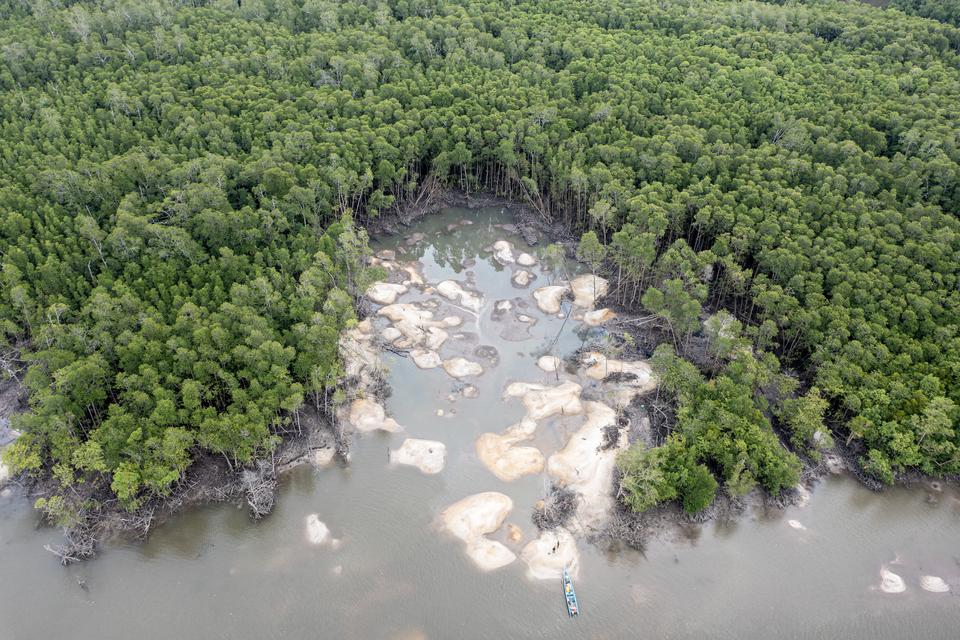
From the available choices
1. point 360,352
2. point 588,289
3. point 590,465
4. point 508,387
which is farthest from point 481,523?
point 588,289

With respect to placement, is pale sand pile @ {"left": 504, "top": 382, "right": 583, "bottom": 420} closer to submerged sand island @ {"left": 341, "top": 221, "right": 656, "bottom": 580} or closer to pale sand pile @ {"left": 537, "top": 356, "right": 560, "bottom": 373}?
submerged sand island @ {"left": 341, "top": 221, "right": 656, "bottom": 580}

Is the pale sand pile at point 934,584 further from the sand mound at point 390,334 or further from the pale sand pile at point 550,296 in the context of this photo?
the sand mound at point 390,334

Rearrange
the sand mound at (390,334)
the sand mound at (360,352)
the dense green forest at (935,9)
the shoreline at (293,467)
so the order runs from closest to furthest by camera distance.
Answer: the shoreline at (293,467), the sand mound at (360,352), the sand mound at (390,334), the dense green forest at (935,9)

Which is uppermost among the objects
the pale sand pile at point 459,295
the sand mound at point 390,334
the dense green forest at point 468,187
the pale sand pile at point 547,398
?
the dense green forest at point 468,187

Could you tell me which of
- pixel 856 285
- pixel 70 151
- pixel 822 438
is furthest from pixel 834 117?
pixel 70 151

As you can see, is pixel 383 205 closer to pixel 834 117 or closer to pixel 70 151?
pixel 70 151

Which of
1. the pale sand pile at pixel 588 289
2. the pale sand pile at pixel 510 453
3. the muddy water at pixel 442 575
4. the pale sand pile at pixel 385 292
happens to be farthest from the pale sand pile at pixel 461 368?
the pale sand pile at pixel 588 289

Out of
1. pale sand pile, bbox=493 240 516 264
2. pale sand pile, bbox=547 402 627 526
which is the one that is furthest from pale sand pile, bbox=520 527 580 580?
pale sand pile, bbox=493 240 516 264

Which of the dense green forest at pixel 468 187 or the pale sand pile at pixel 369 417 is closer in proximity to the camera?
the dense green forest at pixel 468 187
